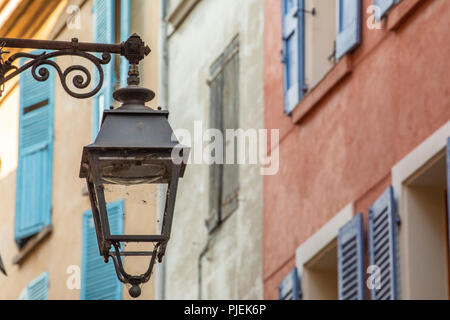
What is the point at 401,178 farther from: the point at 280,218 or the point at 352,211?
the point at 280,218

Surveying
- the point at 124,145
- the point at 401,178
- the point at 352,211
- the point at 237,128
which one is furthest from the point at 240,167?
the point at 124,145

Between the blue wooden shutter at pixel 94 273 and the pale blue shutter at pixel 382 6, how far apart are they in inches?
244

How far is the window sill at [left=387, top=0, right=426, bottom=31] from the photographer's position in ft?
35.5

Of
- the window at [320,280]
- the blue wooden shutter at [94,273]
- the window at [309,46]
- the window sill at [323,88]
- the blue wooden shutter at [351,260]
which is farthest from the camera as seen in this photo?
the blue wooden shutter at [94,273]

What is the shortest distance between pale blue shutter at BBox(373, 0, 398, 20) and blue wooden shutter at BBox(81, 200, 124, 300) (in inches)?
244

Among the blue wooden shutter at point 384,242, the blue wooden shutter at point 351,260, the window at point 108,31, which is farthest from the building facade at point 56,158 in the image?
the blue wooden shutter at point 384,242

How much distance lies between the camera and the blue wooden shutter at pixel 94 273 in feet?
56.4

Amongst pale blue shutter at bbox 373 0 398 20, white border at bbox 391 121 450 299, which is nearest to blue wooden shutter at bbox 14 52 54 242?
pale blue shutter at bbox 373 0 398 20

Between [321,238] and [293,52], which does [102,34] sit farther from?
[321,238]

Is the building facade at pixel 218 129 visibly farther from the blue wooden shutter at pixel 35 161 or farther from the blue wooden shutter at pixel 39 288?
the blue wooden shutter at pixel 35 161

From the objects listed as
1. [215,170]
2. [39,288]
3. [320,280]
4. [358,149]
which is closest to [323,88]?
[358,149]

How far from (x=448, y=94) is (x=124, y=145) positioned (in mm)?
3514

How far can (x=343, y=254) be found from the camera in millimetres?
11773

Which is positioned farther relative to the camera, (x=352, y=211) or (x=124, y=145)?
(x=352, y=211)
